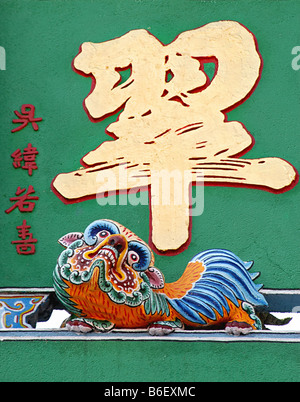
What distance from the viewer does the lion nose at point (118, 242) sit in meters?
4.70

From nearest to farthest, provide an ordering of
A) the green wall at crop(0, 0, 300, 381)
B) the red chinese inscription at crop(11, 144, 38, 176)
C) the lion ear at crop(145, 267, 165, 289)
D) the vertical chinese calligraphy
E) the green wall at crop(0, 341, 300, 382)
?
the green wall at crop(0, 341, 300, 382) < the lion ear at crop(145, 267, 165, 289) < the green wall at crop(0, 0, 300, 381) < the vertical chinese calligraphy < the red chinese inscription at crop(11, 144, 38, 176)

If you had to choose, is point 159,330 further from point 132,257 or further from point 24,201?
point 24,201

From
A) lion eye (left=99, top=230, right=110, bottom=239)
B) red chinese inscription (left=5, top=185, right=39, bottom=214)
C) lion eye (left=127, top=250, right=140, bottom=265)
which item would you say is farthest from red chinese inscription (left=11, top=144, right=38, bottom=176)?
lion eye (left=127, top=250, right=140, bottom=265)

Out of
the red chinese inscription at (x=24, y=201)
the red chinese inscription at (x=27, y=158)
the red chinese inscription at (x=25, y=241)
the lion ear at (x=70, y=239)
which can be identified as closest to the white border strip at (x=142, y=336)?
the lion ear at (x=70, y=239)

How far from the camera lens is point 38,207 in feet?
18.2

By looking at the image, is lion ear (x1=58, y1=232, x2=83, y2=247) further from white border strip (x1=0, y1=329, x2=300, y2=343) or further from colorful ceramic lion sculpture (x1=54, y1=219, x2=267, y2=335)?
white border strip (x1=0, y1=329, x2=300, y2=343)

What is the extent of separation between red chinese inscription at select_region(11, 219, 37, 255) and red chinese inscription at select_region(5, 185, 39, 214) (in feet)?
0.37

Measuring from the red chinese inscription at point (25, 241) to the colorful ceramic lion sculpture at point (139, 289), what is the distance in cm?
61

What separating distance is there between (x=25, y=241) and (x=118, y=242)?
0.97 metres

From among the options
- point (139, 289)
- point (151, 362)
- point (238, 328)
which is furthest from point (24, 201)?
point (238, 328)

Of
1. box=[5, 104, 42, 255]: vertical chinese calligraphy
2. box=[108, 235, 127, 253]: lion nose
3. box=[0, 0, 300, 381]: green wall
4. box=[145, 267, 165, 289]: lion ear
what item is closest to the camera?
box=[108, 235, 127, 253]: lion nose

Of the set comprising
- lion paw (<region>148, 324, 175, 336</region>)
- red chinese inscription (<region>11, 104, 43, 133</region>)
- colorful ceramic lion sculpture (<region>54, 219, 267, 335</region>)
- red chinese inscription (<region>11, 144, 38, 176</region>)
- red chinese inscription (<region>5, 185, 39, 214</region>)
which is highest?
red chinese inscription (<region>11, 104, 43, 133</region>)

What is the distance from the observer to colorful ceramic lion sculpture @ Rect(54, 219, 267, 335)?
183 inches

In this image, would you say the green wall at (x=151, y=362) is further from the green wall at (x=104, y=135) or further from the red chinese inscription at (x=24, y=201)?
the red chinese inscription at (x=24, y=201)
